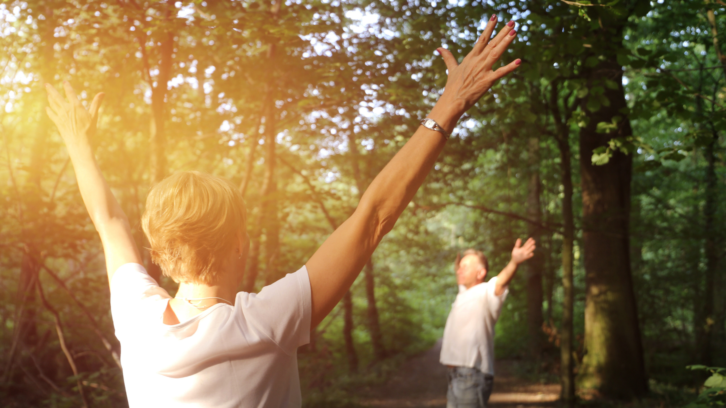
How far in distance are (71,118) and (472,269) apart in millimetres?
3974

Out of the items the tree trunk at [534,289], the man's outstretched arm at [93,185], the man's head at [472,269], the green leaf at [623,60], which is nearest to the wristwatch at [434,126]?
the man's outstretched arm at [93,185]

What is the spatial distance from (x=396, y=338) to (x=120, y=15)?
12.8m

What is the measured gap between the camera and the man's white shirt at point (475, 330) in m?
4.50

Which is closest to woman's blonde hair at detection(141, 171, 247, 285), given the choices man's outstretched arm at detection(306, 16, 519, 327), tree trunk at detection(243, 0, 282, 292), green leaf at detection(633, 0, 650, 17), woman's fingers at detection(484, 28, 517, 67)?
man's outstretched arm at detection(306, 16, 519, 327)

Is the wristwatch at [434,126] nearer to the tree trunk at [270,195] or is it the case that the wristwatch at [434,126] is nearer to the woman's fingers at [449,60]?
the woman's fingers at [449,60]

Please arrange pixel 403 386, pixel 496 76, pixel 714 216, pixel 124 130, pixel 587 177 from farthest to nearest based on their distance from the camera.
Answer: pixel 403 386 → pixel 714 216 → pixel 587 177 → pixel 124 130 → pixel 496 76

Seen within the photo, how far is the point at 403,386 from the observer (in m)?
11.6

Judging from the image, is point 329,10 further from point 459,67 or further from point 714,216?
point 714,216

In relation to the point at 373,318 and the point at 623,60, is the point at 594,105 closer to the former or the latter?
the point at 623,60

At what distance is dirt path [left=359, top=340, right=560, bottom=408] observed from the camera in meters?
9.36

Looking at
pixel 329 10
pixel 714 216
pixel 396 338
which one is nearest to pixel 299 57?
pixel 329 10

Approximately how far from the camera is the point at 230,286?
1.39 m

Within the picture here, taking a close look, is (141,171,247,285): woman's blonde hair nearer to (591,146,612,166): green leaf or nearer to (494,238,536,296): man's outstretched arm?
(494,238,536,296): man's outstretched arm

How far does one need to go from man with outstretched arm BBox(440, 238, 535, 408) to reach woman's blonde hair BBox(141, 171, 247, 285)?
3411 millimetres
